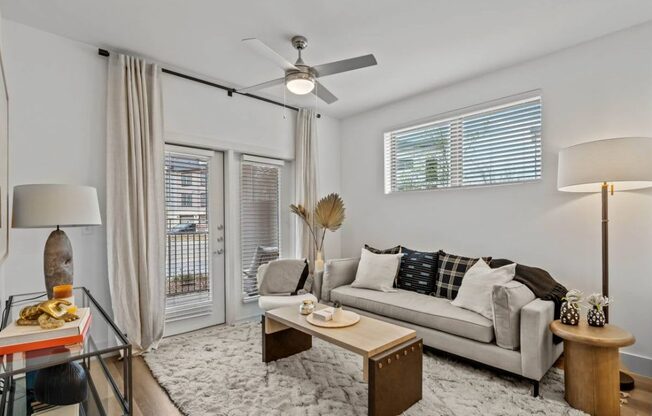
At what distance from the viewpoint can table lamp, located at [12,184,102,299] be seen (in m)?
1.87

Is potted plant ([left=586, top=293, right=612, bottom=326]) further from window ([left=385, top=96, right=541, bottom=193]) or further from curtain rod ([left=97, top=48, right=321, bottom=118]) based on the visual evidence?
curtain rod ([left=97, top=48, right=321, bottom=118])

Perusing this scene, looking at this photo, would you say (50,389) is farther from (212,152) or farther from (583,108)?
(583,108)

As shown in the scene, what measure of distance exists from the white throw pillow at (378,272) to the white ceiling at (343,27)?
1.98m

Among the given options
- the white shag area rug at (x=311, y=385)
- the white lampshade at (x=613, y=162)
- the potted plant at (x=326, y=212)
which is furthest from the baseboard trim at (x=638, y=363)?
the potted plant at (x=326, y=212)

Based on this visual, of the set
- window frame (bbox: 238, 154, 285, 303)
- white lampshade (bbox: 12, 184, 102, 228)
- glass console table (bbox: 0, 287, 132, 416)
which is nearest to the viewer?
glass console table (bbox: 0, 287, 132, 416)

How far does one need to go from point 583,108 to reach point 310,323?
290 centimetres

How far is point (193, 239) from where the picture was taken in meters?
3.51

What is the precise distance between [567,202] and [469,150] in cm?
106

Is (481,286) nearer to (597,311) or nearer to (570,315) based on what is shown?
(570,315)

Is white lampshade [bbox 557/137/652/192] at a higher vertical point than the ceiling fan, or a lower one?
lower

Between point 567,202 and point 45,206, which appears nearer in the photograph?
point 45,206

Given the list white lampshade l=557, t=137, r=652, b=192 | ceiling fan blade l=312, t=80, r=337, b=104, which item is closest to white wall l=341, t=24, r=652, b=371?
white lampshade l=557, t=137, r=652, b=192

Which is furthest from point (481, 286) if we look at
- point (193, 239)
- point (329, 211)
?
point (193, 239)

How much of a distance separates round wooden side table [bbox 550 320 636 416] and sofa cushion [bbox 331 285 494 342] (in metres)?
0.50
